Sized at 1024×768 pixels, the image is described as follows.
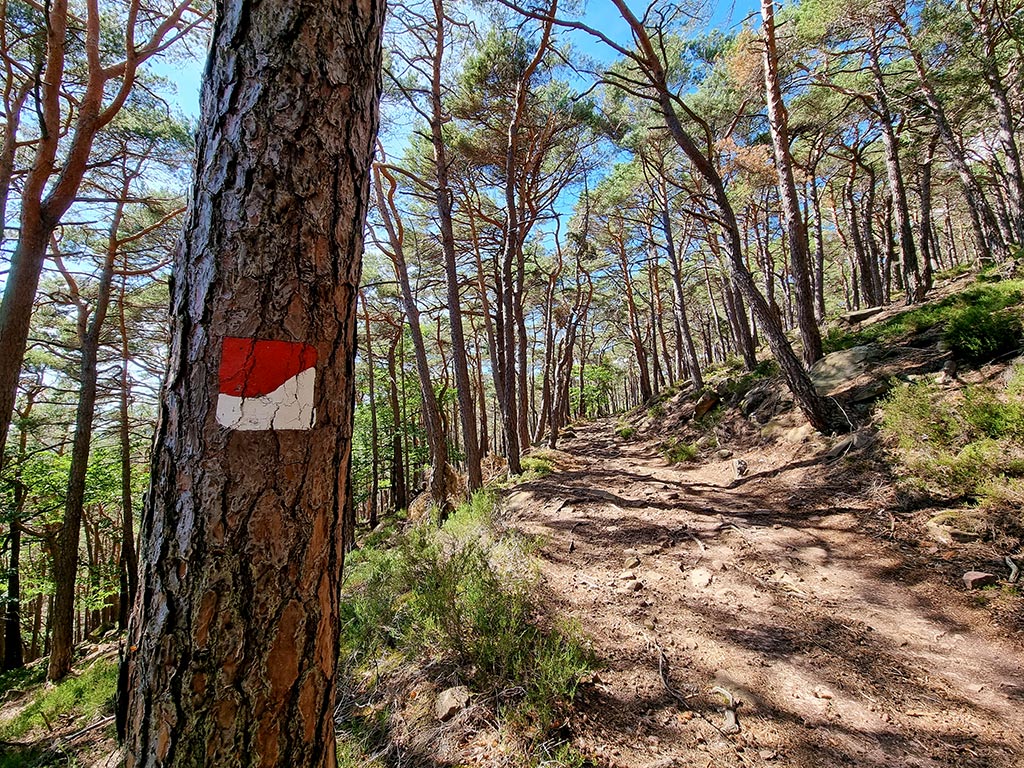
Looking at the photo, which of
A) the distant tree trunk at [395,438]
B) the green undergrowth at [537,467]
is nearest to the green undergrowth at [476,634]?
the green undergrowth at [537,467]

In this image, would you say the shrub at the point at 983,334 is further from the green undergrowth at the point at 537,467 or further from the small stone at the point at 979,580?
the green undergrowth at the point at 537,467

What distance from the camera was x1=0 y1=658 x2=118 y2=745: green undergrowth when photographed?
14.7 feet

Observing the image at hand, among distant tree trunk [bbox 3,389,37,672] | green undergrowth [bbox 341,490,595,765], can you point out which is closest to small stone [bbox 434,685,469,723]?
→ green undergrowth [bbox 341,490,595,765]

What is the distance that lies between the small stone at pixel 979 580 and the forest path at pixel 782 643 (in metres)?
0.09

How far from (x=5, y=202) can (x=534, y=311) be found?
15.3 m

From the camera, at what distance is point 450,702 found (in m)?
2.09

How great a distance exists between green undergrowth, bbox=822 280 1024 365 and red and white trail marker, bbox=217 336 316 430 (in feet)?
19.2

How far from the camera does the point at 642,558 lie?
11.6 feet

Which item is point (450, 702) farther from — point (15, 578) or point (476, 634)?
point (15, 578)

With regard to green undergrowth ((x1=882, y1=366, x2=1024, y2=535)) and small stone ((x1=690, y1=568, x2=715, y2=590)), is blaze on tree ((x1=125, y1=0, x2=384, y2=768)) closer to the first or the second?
small stone ((x1=690, y1=568, x2=715, y2=590))

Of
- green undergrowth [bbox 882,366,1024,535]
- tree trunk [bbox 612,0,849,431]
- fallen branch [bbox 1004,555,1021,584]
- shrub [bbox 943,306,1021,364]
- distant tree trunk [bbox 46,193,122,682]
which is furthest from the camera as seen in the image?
distant tree trunk [bbox 46,193,122,682]

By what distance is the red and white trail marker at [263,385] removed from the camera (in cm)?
89

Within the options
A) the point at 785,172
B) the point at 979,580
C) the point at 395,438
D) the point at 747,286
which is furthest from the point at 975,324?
the point at 395,438

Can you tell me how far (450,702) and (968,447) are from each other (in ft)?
13.6
